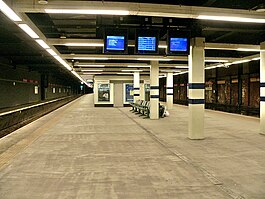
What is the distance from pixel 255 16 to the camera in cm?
665

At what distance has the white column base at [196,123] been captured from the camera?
28.5 feet

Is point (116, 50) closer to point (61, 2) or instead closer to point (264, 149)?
point (61, 2)

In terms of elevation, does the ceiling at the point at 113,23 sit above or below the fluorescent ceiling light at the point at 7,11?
above

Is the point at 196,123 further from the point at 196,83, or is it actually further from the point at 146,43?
the point at 146,43

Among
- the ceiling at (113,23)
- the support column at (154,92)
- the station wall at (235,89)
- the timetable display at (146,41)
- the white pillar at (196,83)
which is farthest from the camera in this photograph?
the station wall at (235,89)

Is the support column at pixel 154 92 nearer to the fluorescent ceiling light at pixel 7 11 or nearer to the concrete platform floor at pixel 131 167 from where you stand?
the concrete platform floor at pixel 131 167

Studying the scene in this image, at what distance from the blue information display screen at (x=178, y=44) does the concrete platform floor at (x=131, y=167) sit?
103 inches

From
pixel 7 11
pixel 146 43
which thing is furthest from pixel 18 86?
pixel 7 11

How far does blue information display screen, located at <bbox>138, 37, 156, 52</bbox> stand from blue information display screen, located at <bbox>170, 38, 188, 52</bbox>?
52cm

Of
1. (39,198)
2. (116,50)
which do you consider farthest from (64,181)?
(116,50)

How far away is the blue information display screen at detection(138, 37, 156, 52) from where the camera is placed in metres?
8.48

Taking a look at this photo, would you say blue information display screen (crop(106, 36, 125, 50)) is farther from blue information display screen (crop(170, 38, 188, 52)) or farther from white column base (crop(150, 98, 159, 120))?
white column base (crop(150, 98, 159, 120))

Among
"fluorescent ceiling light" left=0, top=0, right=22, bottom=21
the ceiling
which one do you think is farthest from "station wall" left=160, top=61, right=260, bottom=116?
"fluorescent ceiling light" left=0, top=0, right=22, bottom=21

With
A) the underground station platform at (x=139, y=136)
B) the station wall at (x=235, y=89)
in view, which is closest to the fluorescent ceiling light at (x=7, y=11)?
the underground station platform at (x=139, y=136)
